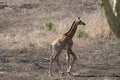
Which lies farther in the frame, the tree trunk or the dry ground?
the tree trunk

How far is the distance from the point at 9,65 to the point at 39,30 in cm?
631

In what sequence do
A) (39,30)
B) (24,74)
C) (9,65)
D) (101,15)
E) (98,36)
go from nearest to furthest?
1. (24,74)
2. (9,65)
3. (98,36)
4. (39,30)
5. (101,15)

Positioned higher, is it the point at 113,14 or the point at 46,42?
the point at 113,14

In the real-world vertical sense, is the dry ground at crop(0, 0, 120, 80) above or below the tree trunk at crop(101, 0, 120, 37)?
below

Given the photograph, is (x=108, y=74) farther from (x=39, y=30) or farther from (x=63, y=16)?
(x=63, y=16)

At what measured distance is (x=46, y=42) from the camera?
16734mm

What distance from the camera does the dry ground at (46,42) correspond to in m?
12.5

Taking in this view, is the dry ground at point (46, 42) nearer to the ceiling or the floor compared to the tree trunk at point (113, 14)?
nearer to the floor

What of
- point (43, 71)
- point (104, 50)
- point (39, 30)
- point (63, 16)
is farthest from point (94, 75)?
point (63, 16)

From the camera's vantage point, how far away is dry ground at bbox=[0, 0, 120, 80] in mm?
12547

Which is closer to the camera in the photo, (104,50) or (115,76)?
(115,76)

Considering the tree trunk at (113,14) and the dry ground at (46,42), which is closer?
the dry ground at (46,42)

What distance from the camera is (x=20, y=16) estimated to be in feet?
78.1

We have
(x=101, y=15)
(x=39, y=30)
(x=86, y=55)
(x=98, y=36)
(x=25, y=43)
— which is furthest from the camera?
(x=101, y=15)
